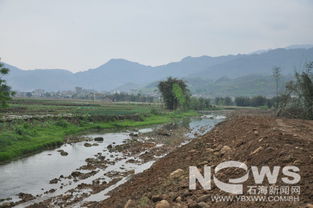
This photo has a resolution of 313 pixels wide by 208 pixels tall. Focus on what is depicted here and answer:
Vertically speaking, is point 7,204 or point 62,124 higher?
point 62,124

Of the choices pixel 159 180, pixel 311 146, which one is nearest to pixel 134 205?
pixel 159 180

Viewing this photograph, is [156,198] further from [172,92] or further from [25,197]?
[172,92]

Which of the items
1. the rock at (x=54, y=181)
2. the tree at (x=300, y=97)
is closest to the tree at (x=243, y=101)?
the tree at (x=300, y=97)

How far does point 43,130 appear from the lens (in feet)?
137

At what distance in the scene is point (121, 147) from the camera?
3434 cm

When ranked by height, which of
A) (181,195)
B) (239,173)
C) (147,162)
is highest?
(239,173)

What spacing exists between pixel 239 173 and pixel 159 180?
4868 mm

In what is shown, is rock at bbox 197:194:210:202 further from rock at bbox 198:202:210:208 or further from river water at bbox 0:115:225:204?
river water at bbox 0:115:225:204

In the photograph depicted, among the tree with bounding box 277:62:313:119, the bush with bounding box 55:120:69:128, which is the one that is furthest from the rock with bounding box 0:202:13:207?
the tree with bounding box 277:62:313:119

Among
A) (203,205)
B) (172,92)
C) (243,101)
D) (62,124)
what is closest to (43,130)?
(62,124)

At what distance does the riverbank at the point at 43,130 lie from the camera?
→ 30234mm

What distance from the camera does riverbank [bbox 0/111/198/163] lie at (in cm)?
3023

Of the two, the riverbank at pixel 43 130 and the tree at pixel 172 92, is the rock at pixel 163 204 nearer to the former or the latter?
the riverbank at pixel 43 130

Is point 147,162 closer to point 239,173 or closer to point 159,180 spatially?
point 159,180
